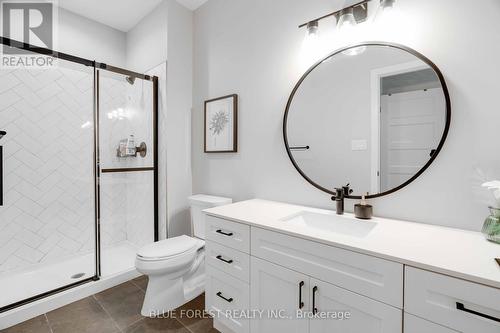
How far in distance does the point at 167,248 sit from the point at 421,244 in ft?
5.30

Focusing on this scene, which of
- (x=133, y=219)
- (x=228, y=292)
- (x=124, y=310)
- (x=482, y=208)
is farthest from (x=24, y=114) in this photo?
(x=482, y=208)

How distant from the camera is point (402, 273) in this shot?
812mm

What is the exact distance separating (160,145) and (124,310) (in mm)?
1522

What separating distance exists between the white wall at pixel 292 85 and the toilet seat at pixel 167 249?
0.57m

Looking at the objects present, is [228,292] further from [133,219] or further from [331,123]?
[133,219]

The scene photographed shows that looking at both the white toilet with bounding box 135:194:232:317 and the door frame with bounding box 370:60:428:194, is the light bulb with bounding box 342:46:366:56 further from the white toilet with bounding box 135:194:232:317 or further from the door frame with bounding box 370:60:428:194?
the white toilet with bounding box 135:194:232:317

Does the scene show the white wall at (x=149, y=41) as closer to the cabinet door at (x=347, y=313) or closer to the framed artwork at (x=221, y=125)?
the framed artwork at (x=221, y=125)

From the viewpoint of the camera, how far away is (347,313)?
37.6 inches

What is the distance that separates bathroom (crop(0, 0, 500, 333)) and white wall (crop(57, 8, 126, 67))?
14 mm

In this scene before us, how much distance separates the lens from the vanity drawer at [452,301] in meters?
0.68

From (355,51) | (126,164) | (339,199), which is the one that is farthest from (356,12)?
(126,164)
